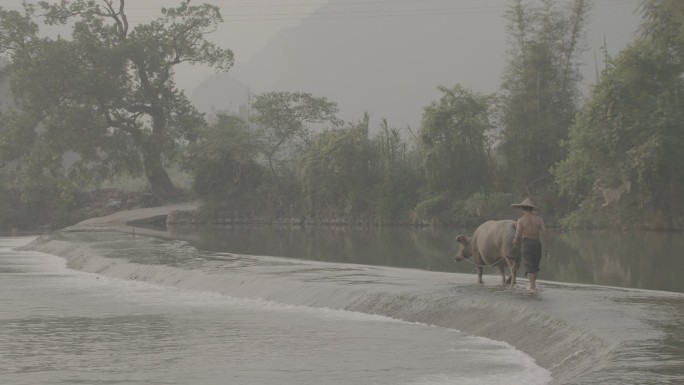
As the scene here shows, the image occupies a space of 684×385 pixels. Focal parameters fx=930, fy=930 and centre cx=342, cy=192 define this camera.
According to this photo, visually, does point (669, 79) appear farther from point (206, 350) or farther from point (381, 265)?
point (206, 350)

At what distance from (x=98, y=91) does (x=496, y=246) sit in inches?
1667

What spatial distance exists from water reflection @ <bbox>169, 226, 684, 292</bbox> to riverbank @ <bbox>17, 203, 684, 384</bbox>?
3.00 metres

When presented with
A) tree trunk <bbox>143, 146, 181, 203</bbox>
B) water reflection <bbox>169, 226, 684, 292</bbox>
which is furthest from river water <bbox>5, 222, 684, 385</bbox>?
tree trunk <bbox>143, 146, 181, 203</bbox>

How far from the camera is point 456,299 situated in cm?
1700

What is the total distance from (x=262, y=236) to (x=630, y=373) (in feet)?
114

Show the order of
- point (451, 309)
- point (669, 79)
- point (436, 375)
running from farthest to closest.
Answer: point (669, 79)
point (451, 309)
point (436, 375)

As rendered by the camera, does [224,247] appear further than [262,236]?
No

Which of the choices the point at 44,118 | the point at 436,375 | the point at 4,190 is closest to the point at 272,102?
the point at 44,118

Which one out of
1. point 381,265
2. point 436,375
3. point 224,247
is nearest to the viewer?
point 436,375

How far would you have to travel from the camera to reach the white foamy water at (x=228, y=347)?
12.2m

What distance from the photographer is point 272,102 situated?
5716 cm

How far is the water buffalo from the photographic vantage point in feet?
56.1

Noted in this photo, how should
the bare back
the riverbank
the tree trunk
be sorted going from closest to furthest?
the riverbank < the bare back < the tree trunk

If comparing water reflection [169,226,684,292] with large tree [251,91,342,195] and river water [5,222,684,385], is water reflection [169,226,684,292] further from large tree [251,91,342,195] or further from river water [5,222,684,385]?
large tree [251,91,342,195]
